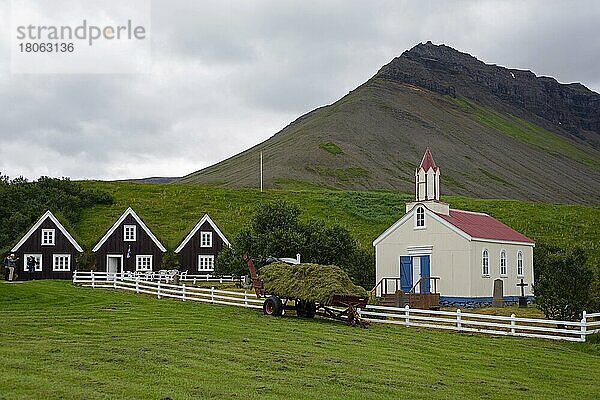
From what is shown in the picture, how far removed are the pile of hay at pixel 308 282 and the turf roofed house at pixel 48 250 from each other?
24.6 meters

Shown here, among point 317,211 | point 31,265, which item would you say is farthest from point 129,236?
point 317,211

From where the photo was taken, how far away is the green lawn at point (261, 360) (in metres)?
13.3

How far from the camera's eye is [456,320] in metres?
24.4

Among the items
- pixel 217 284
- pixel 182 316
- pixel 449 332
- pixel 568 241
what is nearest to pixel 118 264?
pixel 217 284

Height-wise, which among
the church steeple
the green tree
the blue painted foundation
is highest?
the church steeple

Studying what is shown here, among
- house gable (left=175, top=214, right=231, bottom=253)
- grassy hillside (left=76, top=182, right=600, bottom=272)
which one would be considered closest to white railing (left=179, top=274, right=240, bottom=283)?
house gable (left=175, top=214, right=231, bottom=253)

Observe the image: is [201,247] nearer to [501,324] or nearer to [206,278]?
[206,278]

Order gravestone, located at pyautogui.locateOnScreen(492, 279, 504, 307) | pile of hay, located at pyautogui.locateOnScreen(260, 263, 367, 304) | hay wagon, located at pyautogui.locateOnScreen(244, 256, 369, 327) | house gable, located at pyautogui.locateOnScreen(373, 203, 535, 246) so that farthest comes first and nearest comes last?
1. house gable, located at pyautogui.locateOnScreen(373, 203, 535, 246)
2. gravestone, located at pyautogui.locateOnScreen(492, 279, 504, 307)
3. pile of hay, located at pyautogui.locateOnScreen(260, 263, 367, 304)
4. hay wagon, located at pyautogui.locateOnScreen(244, 256, 369, 327)

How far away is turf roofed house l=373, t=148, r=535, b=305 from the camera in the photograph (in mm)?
34750

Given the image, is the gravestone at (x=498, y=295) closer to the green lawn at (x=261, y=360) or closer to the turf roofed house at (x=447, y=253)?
the turf roofed house at (x=447, y=253)

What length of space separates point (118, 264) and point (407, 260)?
69.6ft

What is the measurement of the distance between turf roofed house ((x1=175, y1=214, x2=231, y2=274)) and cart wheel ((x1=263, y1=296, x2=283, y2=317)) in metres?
24.3

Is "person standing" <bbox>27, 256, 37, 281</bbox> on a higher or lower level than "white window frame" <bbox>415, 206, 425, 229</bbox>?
lower

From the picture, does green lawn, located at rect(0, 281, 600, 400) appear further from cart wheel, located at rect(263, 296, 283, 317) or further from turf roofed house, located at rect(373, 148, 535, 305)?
turf roofed house, located at rect(373, 148, 535, 305)
